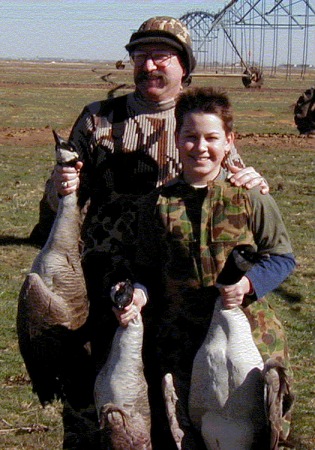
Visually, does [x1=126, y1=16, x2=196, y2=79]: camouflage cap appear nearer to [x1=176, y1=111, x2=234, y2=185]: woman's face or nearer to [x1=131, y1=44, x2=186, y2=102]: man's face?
[x1=131, y1=44, x2=186, y2=102]: man's face

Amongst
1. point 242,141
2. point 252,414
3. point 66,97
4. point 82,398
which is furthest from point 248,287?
point 66,97

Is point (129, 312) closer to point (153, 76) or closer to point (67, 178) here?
point (67, 178)

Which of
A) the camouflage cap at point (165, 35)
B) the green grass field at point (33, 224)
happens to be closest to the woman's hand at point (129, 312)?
the camouflage cap at point (165, 35)

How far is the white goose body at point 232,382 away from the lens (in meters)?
3.06

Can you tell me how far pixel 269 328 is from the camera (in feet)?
10.8

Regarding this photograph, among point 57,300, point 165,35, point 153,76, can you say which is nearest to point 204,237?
point 57,300

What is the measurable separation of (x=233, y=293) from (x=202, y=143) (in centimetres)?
58

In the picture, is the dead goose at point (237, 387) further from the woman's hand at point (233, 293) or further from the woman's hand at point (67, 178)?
the woman's hand at point (67, 178)

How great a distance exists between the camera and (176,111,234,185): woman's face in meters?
3.23

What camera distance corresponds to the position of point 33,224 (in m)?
12.1

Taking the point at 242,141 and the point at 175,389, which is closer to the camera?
the point at 175,389

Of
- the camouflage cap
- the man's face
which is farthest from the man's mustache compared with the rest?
the camouflage cap

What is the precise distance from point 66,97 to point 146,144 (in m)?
41.0

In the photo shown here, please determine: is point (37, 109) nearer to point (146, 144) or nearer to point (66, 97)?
point (66, 97)
